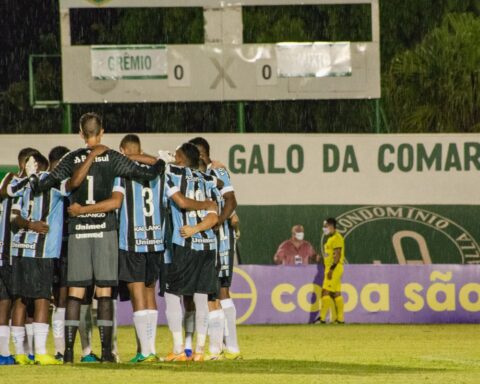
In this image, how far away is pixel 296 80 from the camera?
85.8ft

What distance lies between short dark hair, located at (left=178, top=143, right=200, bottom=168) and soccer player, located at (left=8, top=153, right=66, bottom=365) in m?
1.12

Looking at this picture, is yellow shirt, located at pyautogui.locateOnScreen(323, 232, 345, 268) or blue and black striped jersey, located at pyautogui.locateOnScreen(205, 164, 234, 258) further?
A: yellow shirt, located at pyautogui.locateOnScreen(323, 232, 345, 268)

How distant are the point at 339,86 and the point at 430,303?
617cm

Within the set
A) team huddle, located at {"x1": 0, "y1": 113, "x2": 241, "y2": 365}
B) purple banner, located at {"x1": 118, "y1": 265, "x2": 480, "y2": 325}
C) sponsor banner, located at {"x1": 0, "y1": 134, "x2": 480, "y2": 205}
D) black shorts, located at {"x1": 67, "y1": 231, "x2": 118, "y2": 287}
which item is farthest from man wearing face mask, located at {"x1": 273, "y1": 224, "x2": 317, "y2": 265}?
black shorts, located at {"x1": 67, "y1": 231, "x2": 118, "y2": 287}

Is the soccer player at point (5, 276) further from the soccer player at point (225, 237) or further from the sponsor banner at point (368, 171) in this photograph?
the sponsor banner at point (368, 171)

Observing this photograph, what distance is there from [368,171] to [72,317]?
49.2ft

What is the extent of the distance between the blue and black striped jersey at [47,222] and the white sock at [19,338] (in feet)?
2.30

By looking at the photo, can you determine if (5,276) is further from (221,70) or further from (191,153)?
(221,70)

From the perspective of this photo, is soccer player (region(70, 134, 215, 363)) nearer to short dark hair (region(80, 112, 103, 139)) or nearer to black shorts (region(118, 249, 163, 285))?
black shorts (region(118, 249, 163, 285))

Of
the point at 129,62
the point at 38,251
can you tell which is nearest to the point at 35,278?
the point at 38,251

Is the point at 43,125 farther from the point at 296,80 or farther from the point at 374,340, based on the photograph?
the point at 374,340

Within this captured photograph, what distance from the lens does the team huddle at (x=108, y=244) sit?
11.7 m

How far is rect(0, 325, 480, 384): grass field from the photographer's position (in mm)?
10617

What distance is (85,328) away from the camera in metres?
12.5
